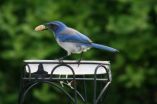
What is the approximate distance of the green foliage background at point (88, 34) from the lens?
688cm

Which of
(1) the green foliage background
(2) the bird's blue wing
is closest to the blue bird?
(2) the bird's blue wing

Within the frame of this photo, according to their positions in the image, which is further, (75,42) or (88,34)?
(88,34)

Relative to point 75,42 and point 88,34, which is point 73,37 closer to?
point 75,42

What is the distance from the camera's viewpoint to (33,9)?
23.0 ft

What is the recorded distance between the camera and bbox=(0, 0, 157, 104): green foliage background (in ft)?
22.6

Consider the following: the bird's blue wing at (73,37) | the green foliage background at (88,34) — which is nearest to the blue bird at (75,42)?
the bird's blue wing at (73,37)

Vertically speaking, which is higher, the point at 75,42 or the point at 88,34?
the point at 88,34

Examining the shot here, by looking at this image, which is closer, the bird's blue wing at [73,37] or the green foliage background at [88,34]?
the bird's blue wing at [73,37]

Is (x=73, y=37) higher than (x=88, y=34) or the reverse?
the reverse

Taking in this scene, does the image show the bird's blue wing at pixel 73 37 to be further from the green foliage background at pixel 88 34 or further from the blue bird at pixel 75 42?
the green foliage background at pixel 88 34

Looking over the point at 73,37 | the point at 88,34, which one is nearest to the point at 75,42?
the point at 73,37

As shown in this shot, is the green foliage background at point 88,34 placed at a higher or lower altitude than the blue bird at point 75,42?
higher

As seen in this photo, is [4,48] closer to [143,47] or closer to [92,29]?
[92,29]

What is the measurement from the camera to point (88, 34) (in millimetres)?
6926
